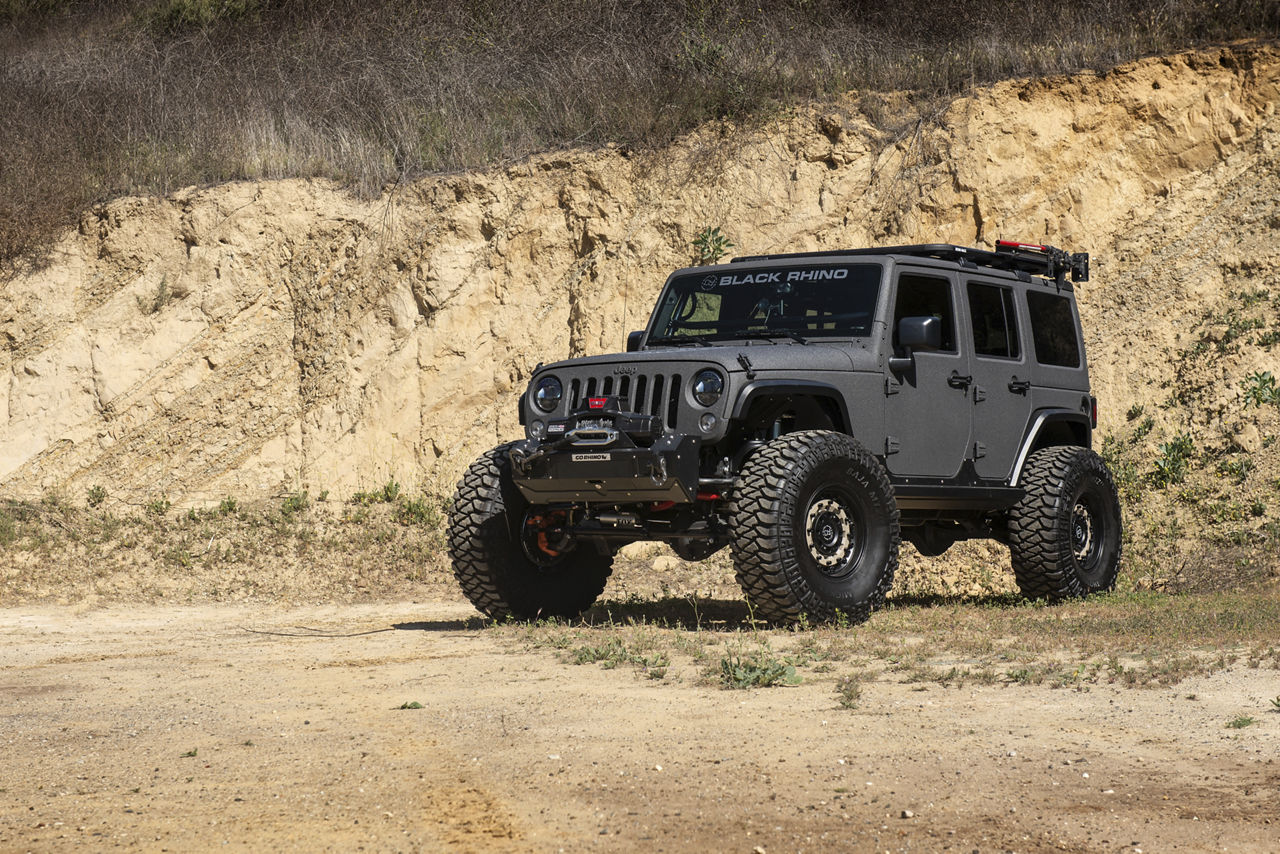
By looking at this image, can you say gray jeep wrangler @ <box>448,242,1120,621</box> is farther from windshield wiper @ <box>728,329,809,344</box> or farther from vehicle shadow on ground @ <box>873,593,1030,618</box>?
vehicle shadow on ground @ <box>873,593,1030,618</box>

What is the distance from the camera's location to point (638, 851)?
3814 mm

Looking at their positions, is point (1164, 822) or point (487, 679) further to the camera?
point (487, 679)

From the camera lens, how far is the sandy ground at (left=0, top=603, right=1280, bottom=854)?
3994 mm

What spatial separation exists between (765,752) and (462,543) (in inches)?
165

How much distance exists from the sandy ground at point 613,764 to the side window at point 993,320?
Result: 3.75 m

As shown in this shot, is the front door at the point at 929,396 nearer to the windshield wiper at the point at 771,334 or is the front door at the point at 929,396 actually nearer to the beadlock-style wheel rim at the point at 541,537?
the windshield wiper at the point at 771,334

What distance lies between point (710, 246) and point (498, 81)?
4359 millimetres

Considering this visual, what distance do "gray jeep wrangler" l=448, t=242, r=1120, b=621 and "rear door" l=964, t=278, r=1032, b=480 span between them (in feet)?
0.06

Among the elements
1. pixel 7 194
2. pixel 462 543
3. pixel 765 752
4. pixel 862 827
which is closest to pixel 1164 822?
pixel 862 827

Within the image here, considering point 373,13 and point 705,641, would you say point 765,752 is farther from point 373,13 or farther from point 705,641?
point 373,13

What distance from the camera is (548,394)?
28.4 ft

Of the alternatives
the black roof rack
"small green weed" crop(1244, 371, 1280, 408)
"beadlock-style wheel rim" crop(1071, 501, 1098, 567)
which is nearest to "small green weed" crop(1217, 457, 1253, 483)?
"small green weed" crop(1244, 371, 1280, 408)

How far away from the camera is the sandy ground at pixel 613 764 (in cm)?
399

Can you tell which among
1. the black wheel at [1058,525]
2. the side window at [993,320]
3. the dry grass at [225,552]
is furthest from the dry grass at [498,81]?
the black wheel at [1058,525]
